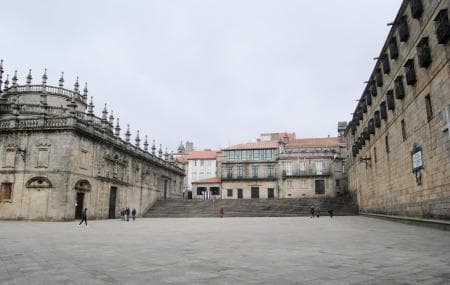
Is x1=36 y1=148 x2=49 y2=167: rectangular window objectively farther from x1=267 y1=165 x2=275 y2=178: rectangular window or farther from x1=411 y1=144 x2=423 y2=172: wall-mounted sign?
x1=267 y1=165 x2=275 y2=178: rectangular window

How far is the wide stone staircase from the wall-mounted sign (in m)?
20.8

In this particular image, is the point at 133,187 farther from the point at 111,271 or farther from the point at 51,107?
the point at 111,271

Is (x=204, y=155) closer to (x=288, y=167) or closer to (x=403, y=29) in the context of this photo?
(x=288, y=167)

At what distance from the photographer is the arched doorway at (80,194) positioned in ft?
96.8

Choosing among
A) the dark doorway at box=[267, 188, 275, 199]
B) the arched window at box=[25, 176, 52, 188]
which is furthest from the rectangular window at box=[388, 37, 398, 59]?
the dark doorway at box=[267, 188, 275, 199]

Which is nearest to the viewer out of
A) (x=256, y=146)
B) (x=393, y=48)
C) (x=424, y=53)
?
(x=424, y=53)

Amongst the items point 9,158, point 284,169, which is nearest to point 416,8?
point 9,158

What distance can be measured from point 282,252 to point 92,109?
3407 centimetres

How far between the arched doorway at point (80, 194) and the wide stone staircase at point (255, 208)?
468 inches

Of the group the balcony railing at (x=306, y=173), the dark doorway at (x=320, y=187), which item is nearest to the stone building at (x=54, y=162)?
the balcony railing at (x=306, y=173)

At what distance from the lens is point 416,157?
1681cm

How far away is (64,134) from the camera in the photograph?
94.0 ft

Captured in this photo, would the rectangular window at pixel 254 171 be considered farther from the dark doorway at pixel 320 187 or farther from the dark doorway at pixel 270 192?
the dark doorway at pixel 320 187

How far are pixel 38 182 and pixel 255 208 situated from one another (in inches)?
884
